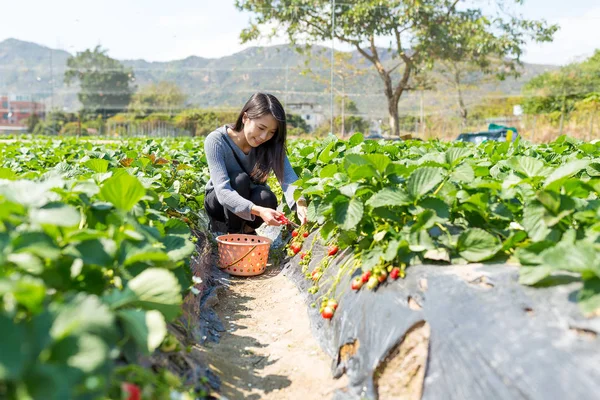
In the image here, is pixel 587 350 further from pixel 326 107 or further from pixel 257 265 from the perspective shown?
pixel 326 107

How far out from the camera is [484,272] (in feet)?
5.37

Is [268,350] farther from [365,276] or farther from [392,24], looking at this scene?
[392,24]

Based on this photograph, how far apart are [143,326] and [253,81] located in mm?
25611

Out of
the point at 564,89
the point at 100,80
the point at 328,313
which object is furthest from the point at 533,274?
the point at 100,80

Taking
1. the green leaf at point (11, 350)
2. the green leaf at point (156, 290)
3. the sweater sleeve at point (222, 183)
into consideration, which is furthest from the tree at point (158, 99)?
the green leaf at point (11, 350)

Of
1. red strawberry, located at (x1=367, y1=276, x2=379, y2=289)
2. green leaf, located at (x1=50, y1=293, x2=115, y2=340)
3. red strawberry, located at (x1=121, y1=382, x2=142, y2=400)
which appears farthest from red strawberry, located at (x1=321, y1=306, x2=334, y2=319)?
green leaf, located at (x1=50, y1=293, x2=115, y2=340)

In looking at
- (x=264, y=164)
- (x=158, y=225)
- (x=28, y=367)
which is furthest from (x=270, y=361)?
(x=264, y=164)

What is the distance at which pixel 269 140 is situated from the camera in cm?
366

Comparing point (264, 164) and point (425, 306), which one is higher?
point (264, 164)

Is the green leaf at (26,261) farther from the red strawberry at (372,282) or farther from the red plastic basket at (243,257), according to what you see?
the red plastic basket at (243,257)

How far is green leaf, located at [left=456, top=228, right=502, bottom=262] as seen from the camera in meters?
1.73

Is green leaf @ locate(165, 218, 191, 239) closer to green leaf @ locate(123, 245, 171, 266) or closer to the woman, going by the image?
green leaf @ locate(123, 245, 171, 266)

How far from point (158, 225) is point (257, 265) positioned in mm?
1774

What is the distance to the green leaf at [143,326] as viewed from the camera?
3.33ft
